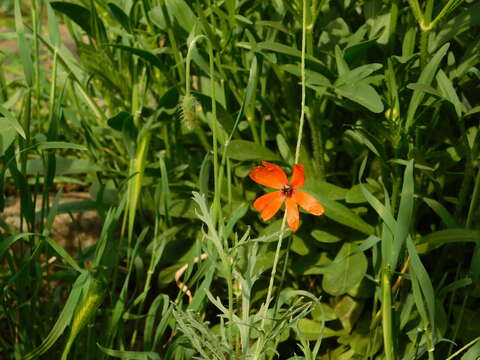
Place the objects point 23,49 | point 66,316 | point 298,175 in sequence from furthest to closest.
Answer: point 23,49
point 66,316
point 298,175

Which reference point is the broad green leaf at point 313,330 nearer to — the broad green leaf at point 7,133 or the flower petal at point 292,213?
Result: the flower petal at point 292,213

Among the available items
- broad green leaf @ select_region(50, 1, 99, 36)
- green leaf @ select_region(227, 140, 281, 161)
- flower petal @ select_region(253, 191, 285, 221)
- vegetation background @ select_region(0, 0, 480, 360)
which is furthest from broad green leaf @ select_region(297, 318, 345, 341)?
broad green leaf @ select_region(50, 1, 99, 36)

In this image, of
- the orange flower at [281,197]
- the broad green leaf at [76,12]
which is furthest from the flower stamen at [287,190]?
the broad green leaf at [76,12]

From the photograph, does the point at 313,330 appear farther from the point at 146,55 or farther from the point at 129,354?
the point at 146,55

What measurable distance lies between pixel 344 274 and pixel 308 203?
38cm

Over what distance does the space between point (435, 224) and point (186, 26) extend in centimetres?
70

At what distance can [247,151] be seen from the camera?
53.1 inches

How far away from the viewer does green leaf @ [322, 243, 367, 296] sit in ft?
4.13

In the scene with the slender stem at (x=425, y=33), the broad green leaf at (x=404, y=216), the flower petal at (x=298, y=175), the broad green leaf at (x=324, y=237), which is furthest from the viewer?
the broad green leaf at (x=324, y=237)

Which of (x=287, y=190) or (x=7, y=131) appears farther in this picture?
(x=7, y=131)

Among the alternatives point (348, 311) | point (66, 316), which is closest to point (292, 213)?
point (66, 316)

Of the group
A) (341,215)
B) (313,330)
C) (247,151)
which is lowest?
(313,330)

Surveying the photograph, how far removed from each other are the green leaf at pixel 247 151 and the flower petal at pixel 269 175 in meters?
0.34

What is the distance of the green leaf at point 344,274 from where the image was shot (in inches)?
49.5
